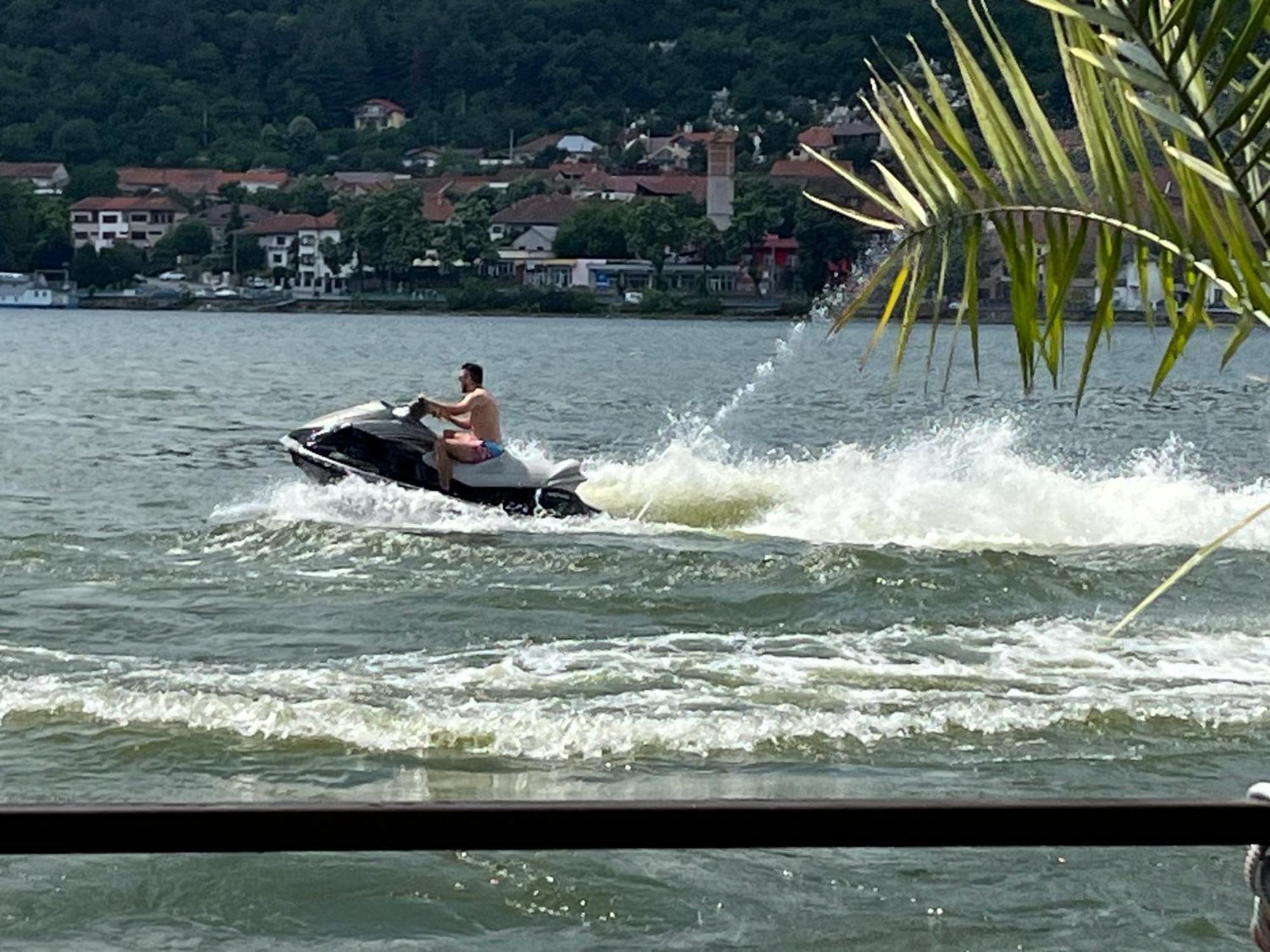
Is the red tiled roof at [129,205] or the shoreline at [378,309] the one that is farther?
the red tiled roof at [129,205]

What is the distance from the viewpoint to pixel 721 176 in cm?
13462

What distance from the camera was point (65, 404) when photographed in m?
41.1

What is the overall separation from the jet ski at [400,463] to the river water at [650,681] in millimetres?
179

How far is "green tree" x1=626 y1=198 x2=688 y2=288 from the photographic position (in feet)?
401

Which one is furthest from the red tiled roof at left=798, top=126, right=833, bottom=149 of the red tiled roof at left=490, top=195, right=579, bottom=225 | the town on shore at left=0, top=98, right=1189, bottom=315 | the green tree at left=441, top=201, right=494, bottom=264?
the red tiled roof at left=490, top=195, right=579, bottom=225

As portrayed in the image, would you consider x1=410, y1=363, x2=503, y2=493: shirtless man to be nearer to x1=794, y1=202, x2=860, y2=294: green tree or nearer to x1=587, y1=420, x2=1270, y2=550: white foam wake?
x1=587, y1=420, x2=1270, y2=550: white foam wake

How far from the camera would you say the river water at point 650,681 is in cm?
655

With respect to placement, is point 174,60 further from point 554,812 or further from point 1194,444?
point 554,812

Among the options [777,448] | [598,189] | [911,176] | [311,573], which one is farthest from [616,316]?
[911,176]

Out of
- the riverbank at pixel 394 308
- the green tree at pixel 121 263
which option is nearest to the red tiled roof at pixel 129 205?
the green tree at pixel 121 263

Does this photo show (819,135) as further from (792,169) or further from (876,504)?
(876,504)

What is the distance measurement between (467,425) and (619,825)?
47.3ft

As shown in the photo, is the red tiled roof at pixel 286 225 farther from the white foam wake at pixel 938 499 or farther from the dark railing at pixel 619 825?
the dark railing at pixel 619 825

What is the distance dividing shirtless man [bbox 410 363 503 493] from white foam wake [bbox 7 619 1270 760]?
4.91m
